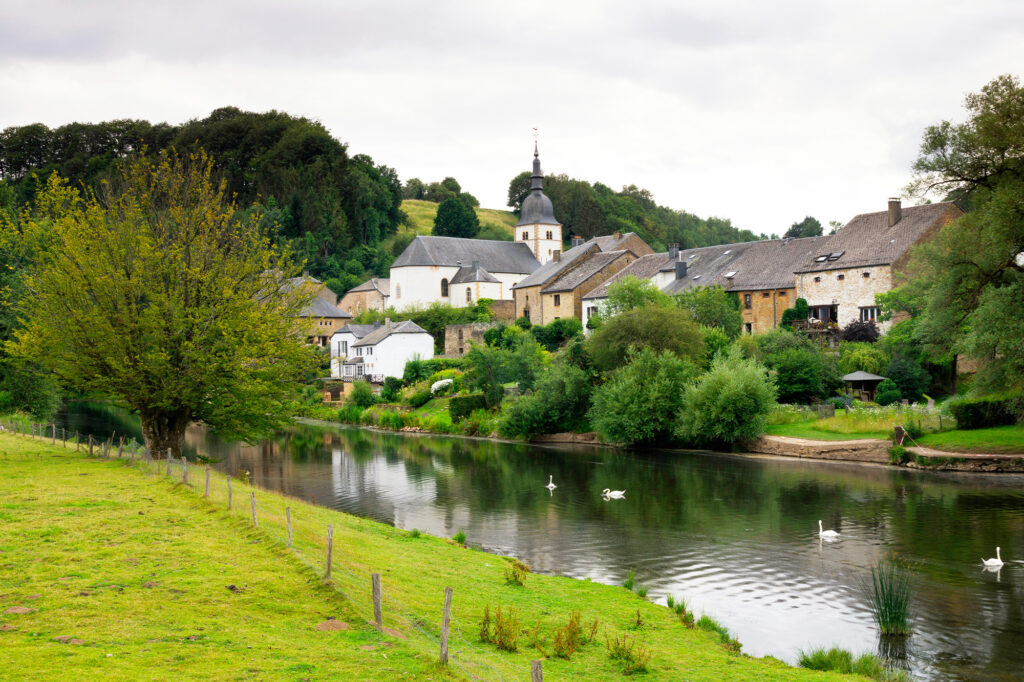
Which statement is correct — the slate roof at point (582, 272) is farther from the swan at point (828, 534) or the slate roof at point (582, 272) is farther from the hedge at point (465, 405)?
the swan at point (828, 534)

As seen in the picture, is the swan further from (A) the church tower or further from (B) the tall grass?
(A) the church tower

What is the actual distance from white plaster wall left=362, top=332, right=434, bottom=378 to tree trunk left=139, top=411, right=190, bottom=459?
1744 inches

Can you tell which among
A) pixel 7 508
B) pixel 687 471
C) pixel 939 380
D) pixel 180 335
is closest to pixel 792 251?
pixel 939 380

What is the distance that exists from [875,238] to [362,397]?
39.4 metres

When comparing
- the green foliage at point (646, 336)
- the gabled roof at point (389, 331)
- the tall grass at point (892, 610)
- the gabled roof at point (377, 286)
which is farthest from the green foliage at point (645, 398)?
the gabled roof at point (377, 286)

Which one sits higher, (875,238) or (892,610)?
(875,238)

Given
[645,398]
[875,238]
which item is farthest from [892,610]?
[875,238]

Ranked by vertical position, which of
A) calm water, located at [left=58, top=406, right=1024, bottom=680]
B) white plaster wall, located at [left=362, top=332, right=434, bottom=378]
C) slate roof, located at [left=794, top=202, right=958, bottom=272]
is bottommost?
calm water, located at [left=58, top=406, right=1024, bottom=680]

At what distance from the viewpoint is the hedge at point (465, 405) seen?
5803cm

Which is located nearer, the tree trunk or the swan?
the swan

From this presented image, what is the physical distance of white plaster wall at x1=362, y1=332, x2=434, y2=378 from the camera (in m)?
76.1

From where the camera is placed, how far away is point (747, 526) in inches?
1030

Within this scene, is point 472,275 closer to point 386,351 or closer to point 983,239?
point 386,351

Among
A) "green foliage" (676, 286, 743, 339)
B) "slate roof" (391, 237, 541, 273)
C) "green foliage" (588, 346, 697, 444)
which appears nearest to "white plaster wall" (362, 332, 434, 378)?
"slate roof" (391, 237, 541, 273)
